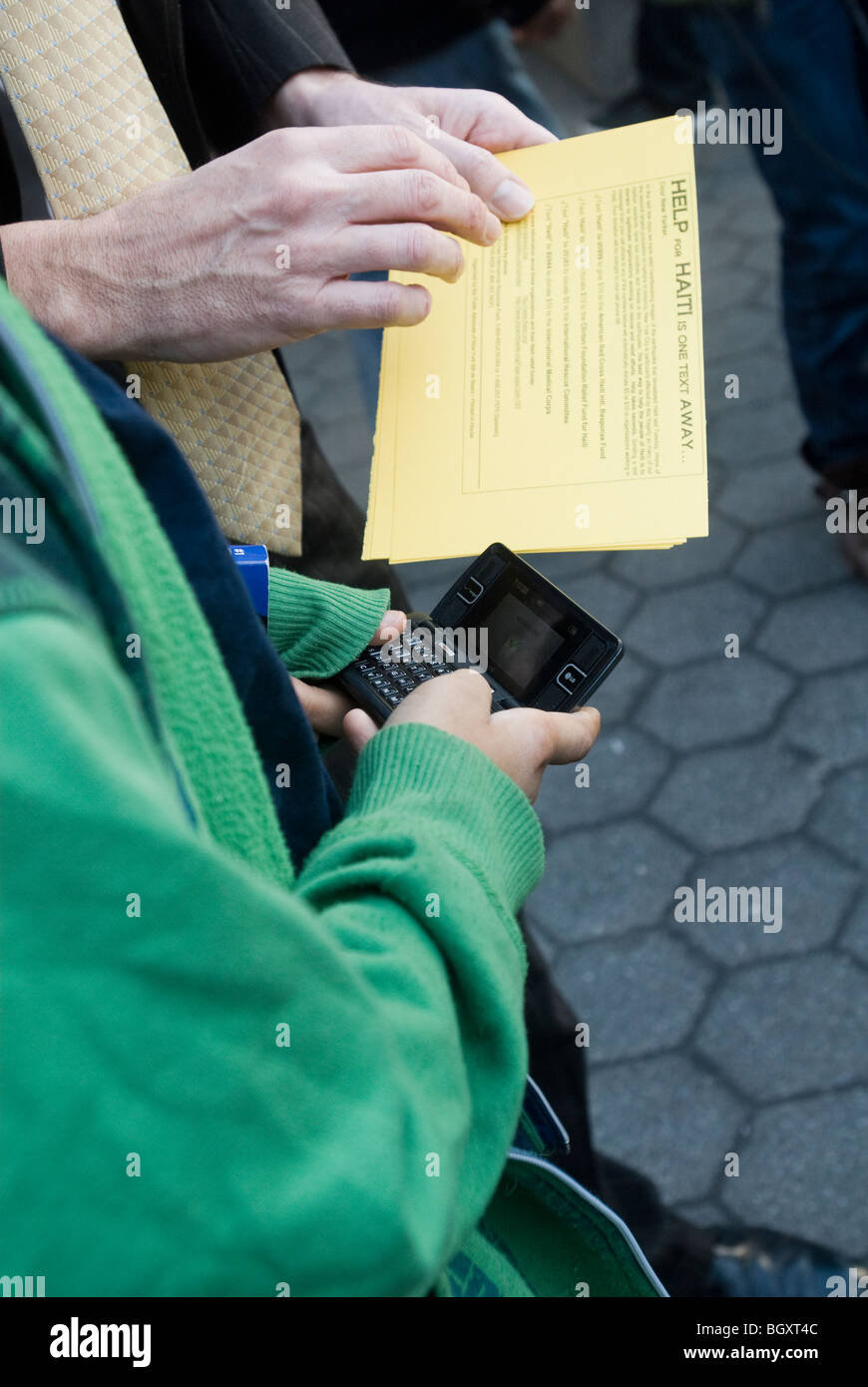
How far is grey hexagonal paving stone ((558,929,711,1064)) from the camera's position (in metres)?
1.90

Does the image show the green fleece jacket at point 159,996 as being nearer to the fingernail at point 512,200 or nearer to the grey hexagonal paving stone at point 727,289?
the fingernail at point 512,200

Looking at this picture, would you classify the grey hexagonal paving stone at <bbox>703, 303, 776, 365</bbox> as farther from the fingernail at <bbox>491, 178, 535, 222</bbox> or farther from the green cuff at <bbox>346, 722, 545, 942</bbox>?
the green cuff at <bbox>346, 722, 545, 942</bbox>

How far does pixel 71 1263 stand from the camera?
1.46 feet

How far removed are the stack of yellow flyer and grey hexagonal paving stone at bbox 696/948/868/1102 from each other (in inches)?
46.8

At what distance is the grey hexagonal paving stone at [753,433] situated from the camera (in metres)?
2.88

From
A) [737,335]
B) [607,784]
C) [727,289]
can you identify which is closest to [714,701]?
[607,784]

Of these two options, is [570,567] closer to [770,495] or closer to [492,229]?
[770,495]

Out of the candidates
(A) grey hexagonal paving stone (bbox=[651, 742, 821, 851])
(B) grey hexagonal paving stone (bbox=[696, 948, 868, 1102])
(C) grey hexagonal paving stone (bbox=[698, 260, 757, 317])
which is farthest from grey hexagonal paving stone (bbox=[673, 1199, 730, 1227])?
(C) grey hexagonal paving stone (bbox=[698, 260, 757, 317])

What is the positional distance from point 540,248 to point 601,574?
1.78 metres

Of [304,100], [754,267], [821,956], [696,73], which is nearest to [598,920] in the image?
[821,956]

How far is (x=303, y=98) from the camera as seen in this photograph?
1134mm

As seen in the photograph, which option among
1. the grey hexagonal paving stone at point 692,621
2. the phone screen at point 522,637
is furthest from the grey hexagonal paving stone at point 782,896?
the phone screen at point 522,637

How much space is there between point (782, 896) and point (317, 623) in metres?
1.33

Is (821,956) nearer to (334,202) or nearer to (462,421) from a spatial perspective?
(462,421)
